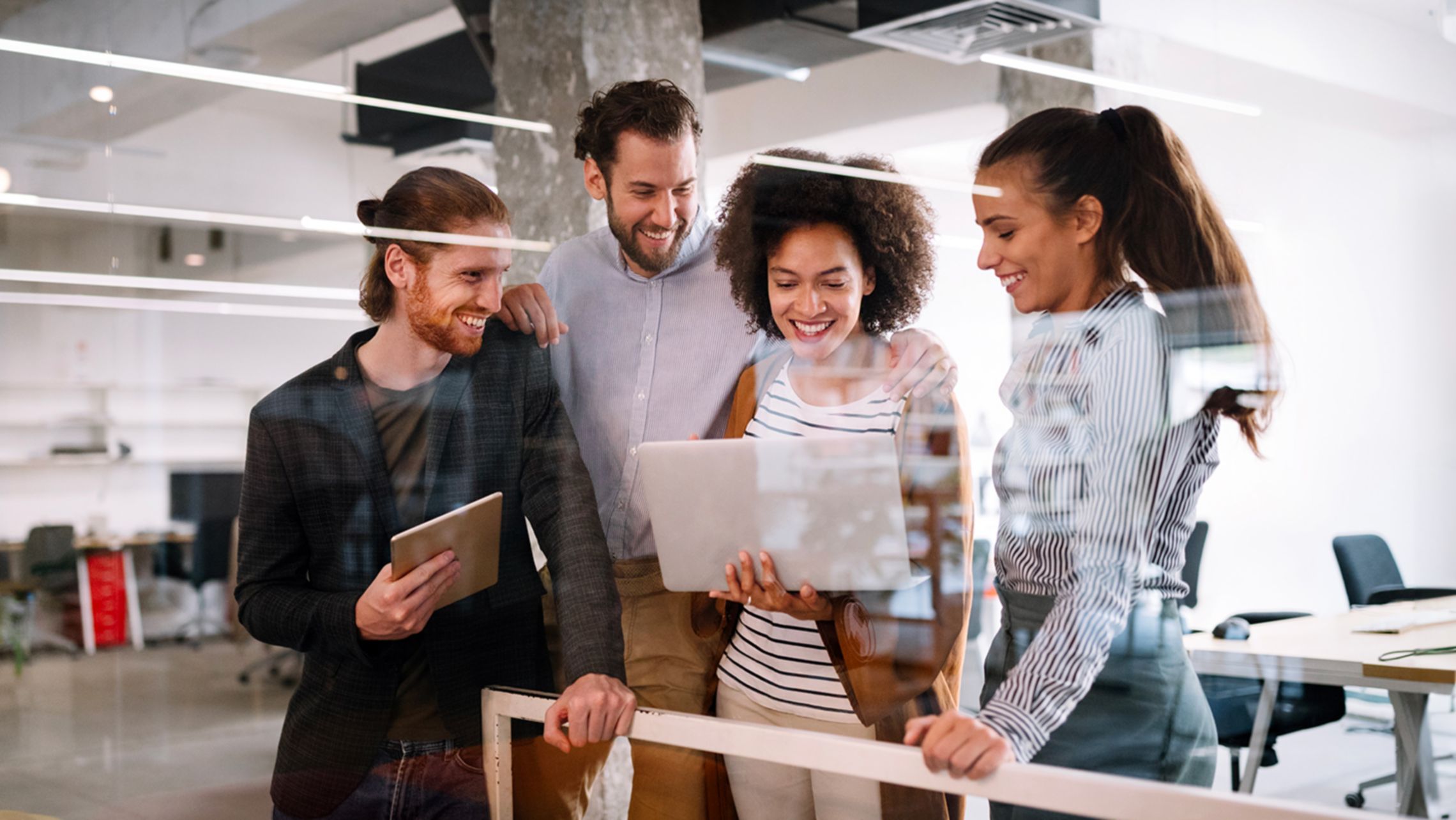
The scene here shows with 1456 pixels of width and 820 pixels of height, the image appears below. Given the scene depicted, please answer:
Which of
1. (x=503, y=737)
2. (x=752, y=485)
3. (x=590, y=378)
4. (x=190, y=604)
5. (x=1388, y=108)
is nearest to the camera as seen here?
(x=1388, y=108)

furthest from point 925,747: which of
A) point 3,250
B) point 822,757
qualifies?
point 3,250

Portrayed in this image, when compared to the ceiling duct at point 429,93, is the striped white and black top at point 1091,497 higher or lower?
lower

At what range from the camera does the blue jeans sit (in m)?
2.25

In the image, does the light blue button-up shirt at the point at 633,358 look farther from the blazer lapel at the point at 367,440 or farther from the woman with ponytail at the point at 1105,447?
the woman with ponytail at the point at 1105,447

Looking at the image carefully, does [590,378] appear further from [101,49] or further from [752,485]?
[101,49]

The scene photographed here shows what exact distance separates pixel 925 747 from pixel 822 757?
17cm

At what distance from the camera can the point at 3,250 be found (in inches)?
102

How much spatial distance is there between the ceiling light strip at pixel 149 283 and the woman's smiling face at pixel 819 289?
1137 mm

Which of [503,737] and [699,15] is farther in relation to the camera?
[699,15]

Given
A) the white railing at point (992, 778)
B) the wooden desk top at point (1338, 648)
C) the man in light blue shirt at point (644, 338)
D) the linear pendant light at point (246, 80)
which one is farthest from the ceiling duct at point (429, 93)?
the wooden desk top at point (1338, 648)

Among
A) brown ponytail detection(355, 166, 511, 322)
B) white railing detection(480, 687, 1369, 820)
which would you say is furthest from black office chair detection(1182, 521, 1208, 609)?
brown ponytail detection(355, 166, 511, 322)

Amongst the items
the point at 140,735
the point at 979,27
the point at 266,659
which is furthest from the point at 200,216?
the point at 979,27

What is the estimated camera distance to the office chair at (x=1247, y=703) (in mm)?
1693

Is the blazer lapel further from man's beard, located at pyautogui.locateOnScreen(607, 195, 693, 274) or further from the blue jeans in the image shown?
man's beard, located at pyautogui.locateOnScreen(607, 195, 693, 274)
